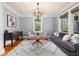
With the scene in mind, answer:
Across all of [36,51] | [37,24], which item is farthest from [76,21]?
[37,24]

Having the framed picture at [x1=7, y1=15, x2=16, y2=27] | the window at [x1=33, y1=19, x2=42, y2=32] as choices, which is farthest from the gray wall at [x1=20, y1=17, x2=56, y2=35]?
the framed picture at [x1=7, y1=15, x2=16, y2=27]

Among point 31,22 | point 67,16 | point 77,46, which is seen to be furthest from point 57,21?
point 77,46

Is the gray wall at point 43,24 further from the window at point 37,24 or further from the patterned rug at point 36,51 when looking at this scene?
the patterned rug at point 36,51

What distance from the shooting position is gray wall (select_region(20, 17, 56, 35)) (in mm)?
6609

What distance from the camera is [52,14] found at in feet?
22.1

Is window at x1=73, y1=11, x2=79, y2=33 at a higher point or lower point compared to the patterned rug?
higher

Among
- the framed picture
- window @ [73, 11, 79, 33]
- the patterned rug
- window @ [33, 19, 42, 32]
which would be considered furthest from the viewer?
window @ [33, 19, 42, 32]

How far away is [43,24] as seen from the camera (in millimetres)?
6598

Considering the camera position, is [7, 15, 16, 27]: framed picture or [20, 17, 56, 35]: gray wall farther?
[20, 17, 56, 35]: gray wall

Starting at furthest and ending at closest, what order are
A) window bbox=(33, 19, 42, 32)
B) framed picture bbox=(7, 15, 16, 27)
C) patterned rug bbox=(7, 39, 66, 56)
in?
window bbox=(33, 19, 42, 32), framed picture bbox=(7, 15, 16, 27), patterned rug bbox=(7, 39, 66, 56)

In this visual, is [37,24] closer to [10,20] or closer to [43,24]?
[43,24]

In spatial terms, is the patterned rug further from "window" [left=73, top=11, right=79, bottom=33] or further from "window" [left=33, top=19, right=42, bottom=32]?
"window" [left=33, top=19, right=42, bottom=32]

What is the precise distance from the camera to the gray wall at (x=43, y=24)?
6609 millimetres

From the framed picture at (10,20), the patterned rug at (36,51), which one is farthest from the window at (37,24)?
the patterned rug at (36,51)
